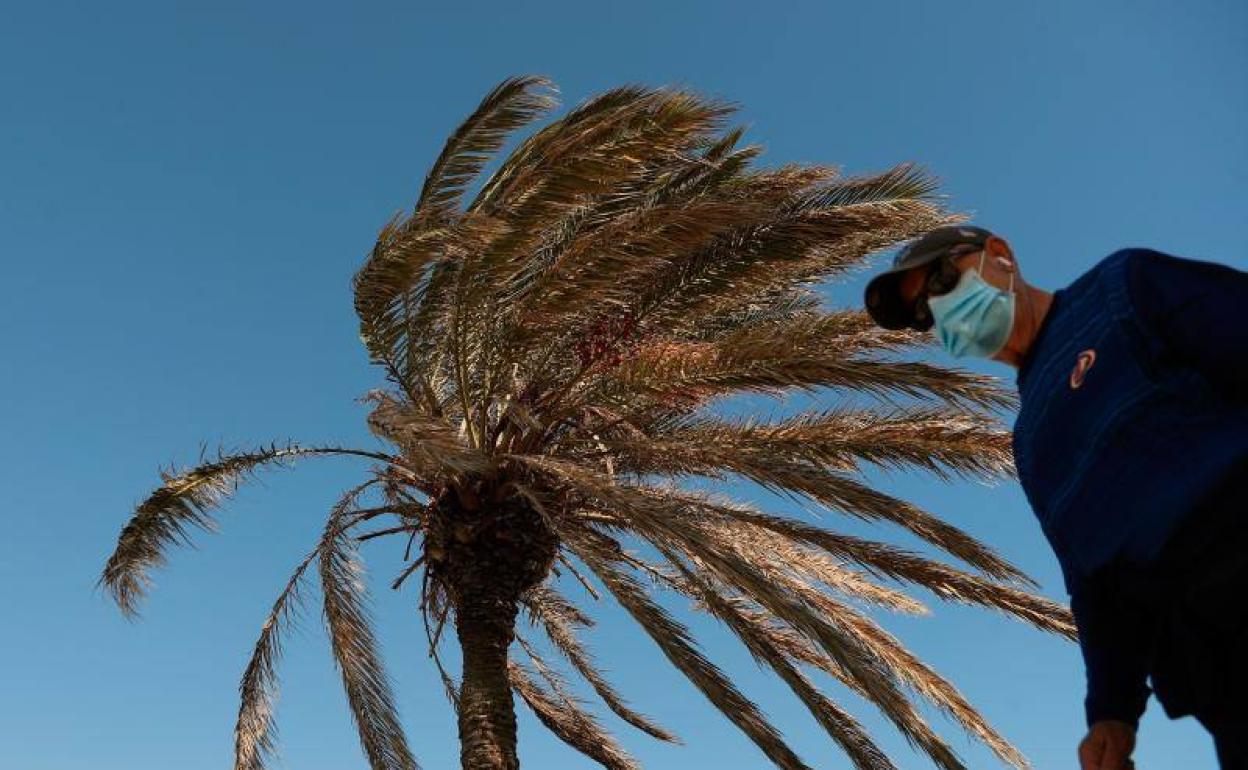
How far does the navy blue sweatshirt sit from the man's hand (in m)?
0.02

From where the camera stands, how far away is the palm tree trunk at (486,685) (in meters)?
7.95

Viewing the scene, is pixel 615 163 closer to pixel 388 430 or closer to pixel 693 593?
pixel 388 430

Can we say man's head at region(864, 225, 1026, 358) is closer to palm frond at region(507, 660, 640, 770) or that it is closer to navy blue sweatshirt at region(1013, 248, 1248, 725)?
navy blue sweatshirt at region(1013, 248, 1248, 725)

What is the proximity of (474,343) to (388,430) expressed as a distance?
6.31 ft

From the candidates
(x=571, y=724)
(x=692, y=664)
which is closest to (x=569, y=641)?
(x=571, y=724)

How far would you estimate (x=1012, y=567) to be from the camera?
7570mm

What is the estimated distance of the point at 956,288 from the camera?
2.66 metres

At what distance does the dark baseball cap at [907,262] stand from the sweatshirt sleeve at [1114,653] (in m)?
0.80

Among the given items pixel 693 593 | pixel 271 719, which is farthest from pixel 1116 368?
pixel 271 719

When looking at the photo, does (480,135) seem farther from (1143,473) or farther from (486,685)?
(1143,473)

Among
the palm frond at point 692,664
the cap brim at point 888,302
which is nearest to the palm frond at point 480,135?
the palm frond at point 692,664

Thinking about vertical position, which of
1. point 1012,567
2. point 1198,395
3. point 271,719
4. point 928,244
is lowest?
point 1198,395

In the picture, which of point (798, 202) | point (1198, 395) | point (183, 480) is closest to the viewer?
point (1198, 395)

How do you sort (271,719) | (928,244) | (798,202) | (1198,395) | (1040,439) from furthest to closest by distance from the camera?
(271,719)
(798,202)
(928,244)
(1040,439)
(1198,395)
